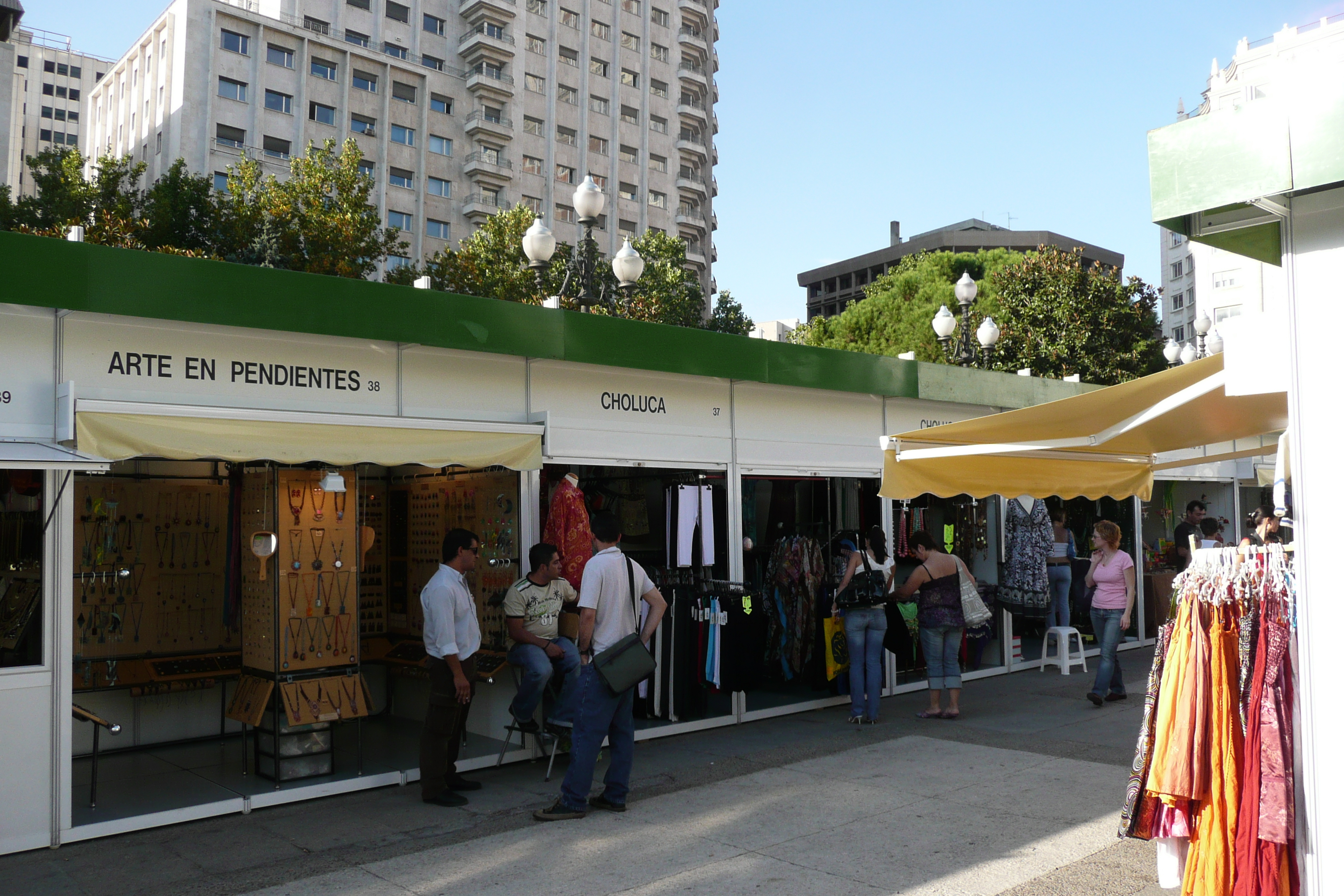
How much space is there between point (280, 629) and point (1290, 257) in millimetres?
6060

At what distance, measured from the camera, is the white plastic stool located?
11.0 metres

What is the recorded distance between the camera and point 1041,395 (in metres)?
11.9

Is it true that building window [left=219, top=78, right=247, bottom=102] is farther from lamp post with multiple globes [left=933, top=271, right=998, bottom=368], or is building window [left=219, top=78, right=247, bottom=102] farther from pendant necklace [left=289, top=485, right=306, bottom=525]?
pendant necklace [left=289, top=485, right=306, bottom=525]

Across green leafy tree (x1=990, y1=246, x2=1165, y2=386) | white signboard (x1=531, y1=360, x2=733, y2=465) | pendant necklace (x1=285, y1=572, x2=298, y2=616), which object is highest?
green leafy tree (x1=990, y1=246, x2=1165, y2=386)

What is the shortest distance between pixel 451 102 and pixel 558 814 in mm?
51274

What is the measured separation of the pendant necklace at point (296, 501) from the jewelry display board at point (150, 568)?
2.86 feet

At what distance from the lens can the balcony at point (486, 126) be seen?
51469 millimetres

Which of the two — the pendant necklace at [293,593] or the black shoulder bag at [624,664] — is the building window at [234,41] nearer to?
the pendant necklace at [293,593]

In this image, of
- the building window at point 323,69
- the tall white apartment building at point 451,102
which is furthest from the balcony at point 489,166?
the building window at point 323,69

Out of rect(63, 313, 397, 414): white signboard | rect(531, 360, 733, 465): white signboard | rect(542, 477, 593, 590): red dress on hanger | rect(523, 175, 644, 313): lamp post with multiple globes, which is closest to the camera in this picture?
rect(63, 313, 397, 414): white signboard

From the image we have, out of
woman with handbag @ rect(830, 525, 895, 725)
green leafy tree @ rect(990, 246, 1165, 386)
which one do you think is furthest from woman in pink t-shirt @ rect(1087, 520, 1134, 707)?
green leafy tree @ rect(990, 246, 1165, 386)

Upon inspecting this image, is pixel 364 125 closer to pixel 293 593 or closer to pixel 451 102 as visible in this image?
pixel 451 102

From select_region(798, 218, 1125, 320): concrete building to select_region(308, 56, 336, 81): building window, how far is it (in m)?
33.9

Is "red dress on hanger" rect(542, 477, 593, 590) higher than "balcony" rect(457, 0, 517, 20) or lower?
lower
